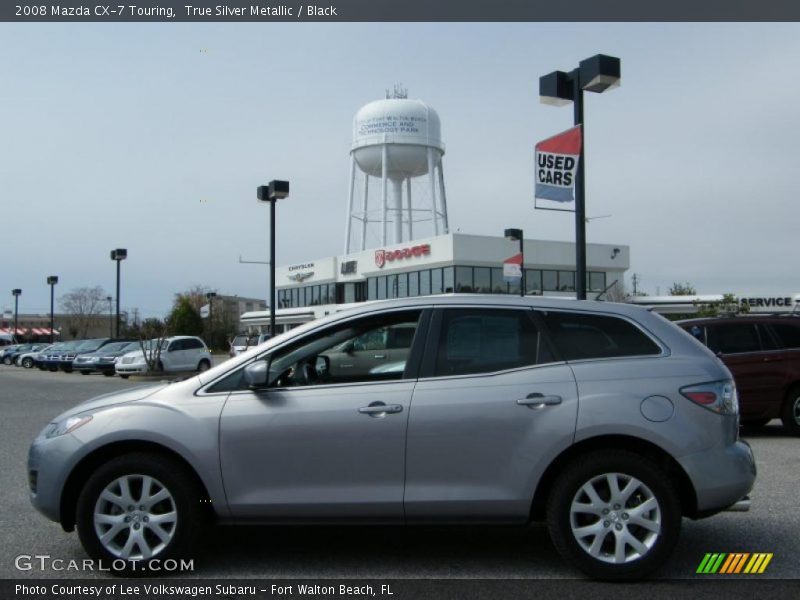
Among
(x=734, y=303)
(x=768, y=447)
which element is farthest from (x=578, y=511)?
(x=734, y=303)

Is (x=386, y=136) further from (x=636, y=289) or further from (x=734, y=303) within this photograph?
(x=636, y=289)

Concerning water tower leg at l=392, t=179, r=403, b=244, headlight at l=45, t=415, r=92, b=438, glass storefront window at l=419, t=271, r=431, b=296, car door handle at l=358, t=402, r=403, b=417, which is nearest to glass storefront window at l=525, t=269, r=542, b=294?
glass storefront window at l=419, t=271, r=431, b=296

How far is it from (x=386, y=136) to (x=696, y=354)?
53.6 m

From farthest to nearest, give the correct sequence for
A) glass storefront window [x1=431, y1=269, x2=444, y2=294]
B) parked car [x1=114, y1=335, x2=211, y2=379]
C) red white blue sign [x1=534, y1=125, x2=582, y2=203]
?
glass storefront window [x1=431, y1=269, x2=444, y2=294], parked car [x1=114, y1=335, x2=211, y2=379], red white blue sign [x1=534, y1=125, x2=582, y2=203]

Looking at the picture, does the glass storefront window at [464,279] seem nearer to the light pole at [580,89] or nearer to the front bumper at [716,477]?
the light pole at [580,89]

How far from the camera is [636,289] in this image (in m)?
78.8

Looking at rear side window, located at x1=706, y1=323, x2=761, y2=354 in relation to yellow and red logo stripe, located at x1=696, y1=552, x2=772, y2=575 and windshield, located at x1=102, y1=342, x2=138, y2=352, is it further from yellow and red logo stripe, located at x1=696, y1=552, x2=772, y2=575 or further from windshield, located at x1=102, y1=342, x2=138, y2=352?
windshield, located at x1=102, y1=342, x2=138, y2=352

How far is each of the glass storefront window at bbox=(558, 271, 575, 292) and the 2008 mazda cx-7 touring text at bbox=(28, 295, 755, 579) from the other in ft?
172

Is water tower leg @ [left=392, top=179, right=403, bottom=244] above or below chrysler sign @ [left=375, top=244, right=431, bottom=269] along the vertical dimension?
Answer: above

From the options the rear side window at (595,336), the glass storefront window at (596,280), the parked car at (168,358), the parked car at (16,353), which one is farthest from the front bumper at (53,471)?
the glass storefront window at (596,280)

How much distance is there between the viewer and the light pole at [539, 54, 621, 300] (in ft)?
37.8

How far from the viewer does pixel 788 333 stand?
11.5 meters

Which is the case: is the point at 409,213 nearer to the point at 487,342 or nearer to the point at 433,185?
the point at 433,185

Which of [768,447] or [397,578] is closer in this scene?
[397,578]
